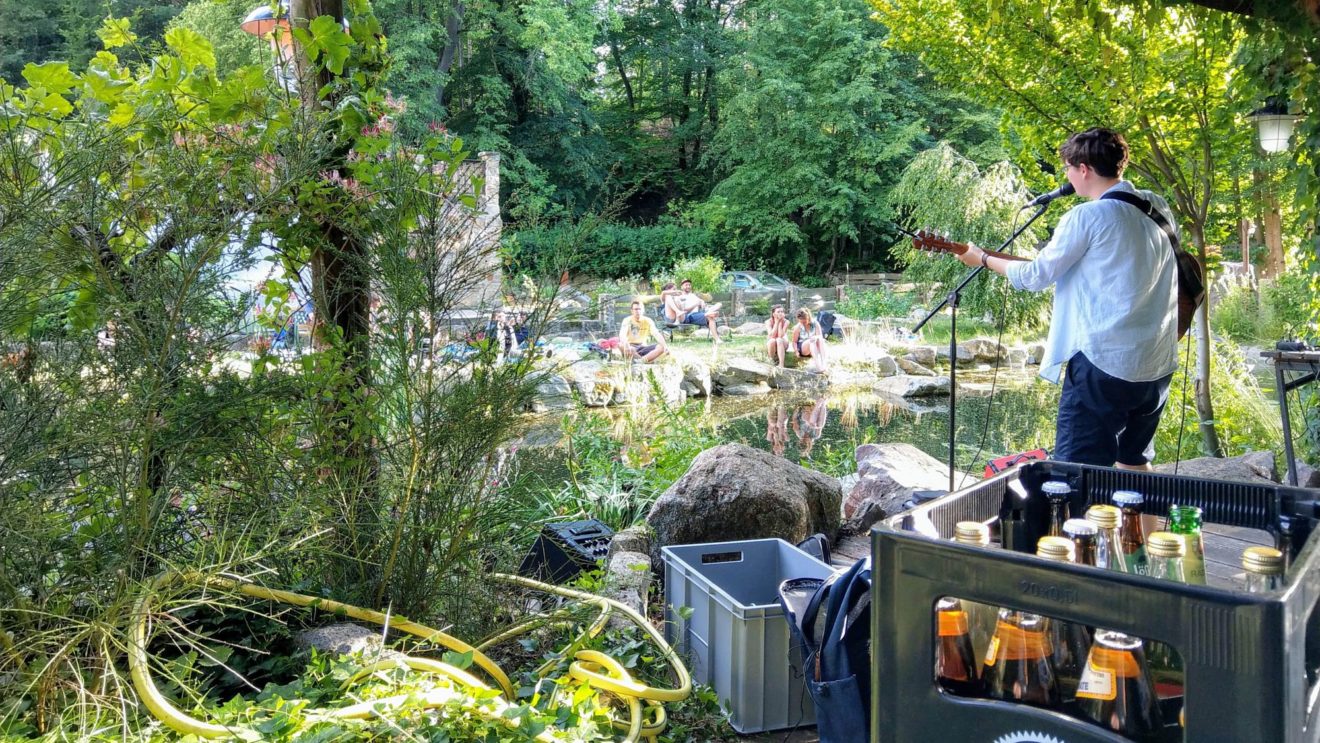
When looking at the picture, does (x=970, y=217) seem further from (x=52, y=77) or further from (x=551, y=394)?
(x=52, y=77)

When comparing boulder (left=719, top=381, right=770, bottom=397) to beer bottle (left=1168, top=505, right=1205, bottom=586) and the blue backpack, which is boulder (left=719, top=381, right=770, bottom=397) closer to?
the blue backpack

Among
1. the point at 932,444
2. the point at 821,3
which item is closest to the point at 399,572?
the point at 932,444

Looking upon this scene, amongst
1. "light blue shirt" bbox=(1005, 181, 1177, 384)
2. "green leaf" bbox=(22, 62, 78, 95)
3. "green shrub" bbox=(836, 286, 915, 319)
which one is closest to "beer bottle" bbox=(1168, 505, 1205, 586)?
"light blue shirt" bbox=(1005, 181, 1177, 384)

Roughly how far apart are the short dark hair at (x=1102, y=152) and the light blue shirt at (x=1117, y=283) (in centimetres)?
6

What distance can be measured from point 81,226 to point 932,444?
27.6 ft

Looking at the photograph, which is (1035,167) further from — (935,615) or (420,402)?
(935,615)

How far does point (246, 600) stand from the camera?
219 cm

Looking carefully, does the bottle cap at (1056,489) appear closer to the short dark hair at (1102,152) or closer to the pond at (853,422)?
the short dark hair at (1102,152)

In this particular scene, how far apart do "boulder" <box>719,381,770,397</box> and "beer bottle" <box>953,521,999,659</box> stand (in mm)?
12023

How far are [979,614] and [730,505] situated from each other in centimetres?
217

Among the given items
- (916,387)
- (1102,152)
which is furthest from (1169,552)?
(916,387)

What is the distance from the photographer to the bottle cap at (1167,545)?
135 centimetres

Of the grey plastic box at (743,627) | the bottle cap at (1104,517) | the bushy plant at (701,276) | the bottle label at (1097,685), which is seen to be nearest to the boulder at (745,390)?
the bushy plant at (701,276)

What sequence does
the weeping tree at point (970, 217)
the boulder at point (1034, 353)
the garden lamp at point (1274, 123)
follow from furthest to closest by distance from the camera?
the weeping tree at point (970, 217)
the boulder at point (1034, 353)
the garden lamp at point (1274, 123)
